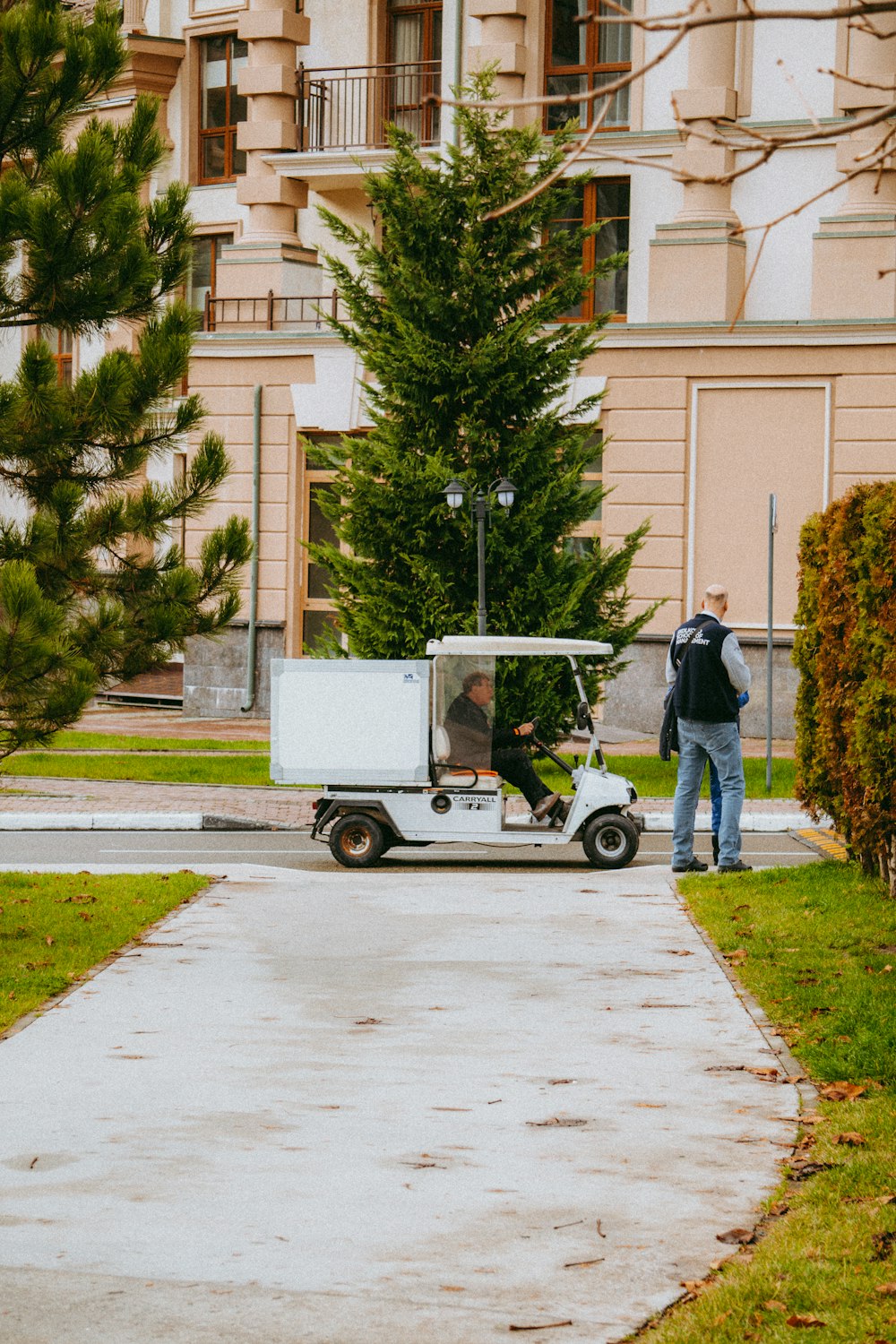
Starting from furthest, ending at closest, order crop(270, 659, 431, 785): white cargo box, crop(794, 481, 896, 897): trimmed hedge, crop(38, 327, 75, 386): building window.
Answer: crop(270, 659, 431, 785): white cargo box
crop(794, 481, 896, 897): trimmed hedge
crop(38, 327, 75, 386): building window

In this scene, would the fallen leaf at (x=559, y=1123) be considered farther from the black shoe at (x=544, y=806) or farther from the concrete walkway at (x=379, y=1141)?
the black shoe at (x=544, y=806)

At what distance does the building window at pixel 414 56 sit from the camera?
3114 centimetres

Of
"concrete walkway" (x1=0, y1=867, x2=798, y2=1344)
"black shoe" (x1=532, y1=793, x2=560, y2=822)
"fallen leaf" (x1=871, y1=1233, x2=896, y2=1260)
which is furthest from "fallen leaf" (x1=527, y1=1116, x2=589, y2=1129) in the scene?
"black shoe" (x1=532, y1=793, x2=560, y2=822)

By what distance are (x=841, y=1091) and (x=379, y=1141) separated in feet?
5.77

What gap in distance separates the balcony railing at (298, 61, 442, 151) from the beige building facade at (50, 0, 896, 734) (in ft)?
0.14

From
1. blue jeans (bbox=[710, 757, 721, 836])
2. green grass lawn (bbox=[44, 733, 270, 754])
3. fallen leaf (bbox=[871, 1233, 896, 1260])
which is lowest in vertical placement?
green grass lawn (bbox=[44, 733, 270, 754])

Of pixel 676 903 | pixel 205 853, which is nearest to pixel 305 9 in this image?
pixel 205 853

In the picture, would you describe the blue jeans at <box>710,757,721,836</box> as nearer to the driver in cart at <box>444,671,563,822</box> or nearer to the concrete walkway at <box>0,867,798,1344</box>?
the driver in cart at <box>444,671,563,822</box>

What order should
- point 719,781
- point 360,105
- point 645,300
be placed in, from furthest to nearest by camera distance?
point 360,105
point 645,300
point 719,781

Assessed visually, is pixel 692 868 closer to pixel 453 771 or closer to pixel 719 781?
pixel 719 781

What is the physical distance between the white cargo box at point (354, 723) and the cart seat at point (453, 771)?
11 cm

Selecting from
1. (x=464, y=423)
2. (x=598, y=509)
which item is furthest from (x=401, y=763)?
(x=598, y=509)

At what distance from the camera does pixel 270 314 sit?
30375mm

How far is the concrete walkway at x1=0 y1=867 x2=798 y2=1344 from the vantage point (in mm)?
4570
